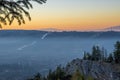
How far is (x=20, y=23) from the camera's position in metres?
15.8

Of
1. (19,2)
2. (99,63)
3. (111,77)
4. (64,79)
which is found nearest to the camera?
(19,2)

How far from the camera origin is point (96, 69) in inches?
7052

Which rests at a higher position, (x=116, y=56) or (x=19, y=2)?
(x=19, y=2)

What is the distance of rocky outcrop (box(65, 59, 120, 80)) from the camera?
173250mm

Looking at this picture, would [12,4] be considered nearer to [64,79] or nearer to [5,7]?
[5,7]

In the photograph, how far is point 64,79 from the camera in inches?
6107

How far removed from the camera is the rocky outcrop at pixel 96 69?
173 metres

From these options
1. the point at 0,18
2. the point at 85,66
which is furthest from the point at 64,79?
the point at 0,18

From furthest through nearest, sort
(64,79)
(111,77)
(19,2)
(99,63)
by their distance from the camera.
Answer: (99,63) < (111,77) < (64,79) < (19,2)

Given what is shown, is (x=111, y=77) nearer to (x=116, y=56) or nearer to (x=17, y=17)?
(x=116, y=56)

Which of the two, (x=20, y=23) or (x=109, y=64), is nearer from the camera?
(x=20, y=23)

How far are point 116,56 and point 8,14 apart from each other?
181m

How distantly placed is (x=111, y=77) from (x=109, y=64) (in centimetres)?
1578

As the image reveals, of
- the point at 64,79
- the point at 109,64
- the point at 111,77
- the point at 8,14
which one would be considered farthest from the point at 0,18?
the point at 109,64
